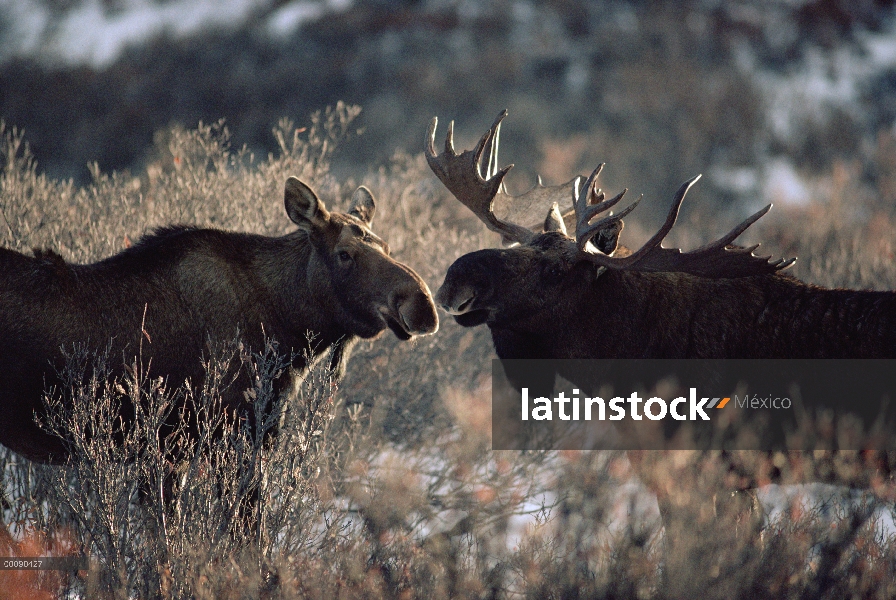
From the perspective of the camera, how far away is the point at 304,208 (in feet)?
16.2

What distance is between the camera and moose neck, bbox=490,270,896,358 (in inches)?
190

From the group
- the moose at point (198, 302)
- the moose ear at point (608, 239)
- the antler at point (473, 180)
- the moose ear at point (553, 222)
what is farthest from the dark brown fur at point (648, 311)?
the antler at point (473, 180)

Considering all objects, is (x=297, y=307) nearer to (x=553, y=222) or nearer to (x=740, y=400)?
(x=553, y=222)

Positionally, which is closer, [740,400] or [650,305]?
Answer: [740,400]

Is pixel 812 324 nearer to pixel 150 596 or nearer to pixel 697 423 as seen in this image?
pixel 697 423

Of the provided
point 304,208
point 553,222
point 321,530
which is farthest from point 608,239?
point 321,530

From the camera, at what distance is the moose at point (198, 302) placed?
14.3 feet

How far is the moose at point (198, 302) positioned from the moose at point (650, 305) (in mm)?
387

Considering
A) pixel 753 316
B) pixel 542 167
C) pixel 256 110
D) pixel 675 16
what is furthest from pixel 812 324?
pixel 675 16

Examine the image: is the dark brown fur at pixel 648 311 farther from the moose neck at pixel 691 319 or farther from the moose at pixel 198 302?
the moose at pixel 198 302

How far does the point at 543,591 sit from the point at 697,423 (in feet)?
4.34

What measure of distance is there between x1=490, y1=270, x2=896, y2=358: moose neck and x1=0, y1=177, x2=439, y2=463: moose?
66 centimetres

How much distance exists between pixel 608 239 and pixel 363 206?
4.05 feet

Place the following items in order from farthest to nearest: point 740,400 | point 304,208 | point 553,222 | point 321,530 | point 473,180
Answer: point 473,180
point 553,222
point 304,208
point 740,400
point 321,530
